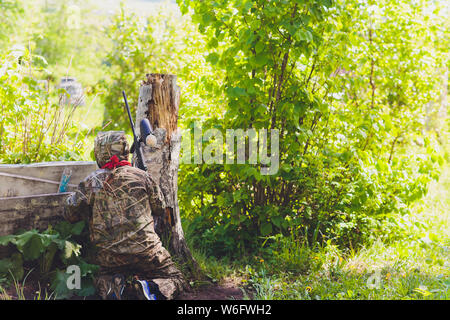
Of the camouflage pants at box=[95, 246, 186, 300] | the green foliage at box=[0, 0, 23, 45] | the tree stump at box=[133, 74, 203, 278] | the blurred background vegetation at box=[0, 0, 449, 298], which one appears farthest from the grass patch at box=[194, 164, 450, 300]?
the green foliage at box=[0, 0, 23, 45]

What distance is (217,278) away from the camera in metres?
4.31

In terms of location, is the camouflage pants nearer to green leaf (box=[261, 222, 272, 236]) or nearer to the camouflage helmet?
the camouflage helmet

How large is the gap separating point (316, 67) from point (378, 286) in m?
2.24

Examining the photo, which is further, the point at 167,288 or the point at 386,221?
the point at 386,221

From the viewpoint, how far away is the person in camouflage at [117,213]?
3.50 metres

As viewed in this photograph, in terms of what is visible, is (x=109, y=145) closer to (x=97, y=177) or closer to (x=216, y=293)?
(x=97, y=177)

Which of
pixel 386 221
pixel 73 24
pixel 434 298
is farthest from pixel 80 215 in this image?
pixel 73 24

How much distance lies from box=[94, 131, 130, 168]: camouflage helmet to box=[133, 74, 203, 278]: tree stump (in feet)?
2.10

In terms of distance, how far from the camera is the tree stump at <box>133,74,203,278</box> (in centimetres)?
423

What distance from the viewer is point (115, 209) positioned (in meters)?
3.50

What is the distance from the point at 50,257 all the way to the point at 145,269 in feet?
2.62

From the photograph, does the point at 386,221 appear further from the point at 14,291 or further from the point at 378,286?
the point at 14,291

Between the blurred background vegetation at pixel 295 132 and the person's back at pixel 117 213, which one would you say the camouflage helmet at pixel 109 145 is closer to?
the person's back at pixel 117 213

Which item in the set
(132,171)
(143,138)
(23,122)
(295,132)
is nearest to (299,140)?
(295,132)
